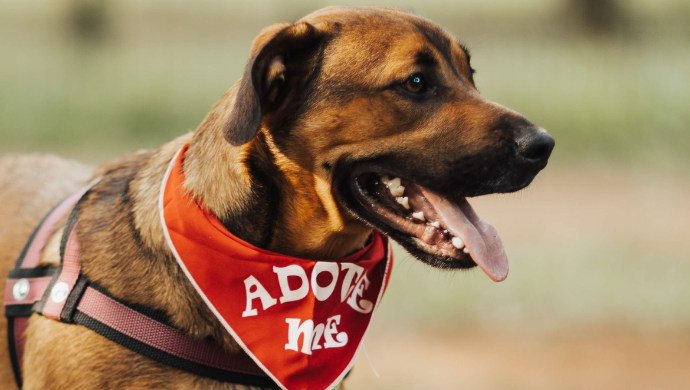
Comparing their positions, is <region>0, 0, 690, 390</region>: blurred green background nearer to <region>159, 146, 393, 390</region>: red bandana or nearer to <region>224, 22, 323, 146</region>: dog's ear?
<region>159, 146, 393, 390</region>: red bandana

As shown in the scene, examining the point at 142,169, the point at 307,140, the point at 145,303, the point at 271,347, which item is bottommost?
the point at 271,347

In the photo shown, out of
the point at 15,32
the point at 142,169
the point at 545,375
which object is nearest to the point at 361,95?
the point at 142,169

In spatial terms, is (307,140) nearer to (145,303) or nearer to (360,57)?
(360,57)

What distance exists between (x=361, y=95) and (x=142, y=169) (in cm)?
98

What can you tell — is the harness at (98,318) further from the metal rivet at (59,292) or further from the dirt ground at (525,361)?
the dirt ground at (525,361)

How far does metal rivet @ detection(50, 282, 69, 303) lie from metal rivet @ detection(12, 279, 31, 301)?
20 cm

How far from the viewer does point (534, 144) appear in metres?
2.46

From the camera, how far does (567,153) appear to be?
1147 cm

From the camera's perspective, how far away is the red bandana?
8.14 ft

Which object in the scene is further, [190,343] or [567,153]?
[567,153]

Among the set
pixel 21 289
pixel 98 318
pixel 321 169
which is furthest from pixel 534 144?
pixel 21 289

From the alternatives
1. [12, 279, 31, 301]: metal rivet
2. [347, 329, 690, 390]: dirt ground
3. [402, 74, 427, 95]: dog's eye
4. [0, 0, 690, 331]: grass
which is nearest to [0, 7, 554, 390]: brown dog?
[402, 74, 427, 95]: dog's eye

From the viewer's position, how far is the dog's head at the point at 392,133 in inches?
98.3

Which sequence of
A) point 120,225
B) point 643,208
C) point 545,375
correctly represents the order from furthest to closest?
point 643,208
point 545,375
point 120,225
